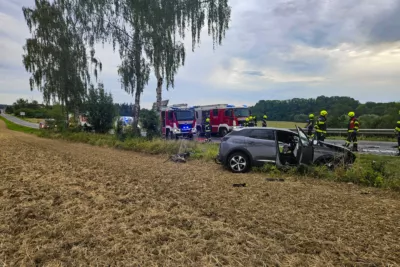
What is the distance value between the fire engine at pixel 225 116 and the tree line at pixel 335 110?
1960 millimetres

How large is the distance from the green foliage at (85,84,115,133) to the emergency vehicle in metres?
4.58

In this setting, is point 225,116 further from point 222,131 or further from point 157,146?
point 157,146

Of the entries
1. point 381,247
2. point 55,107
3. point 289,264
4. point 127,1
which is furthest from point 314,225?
point 55,107

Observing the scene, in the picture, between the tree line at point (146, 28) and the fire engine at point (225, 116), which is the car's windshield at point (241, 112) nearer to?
the fire engine at point (225, 116)

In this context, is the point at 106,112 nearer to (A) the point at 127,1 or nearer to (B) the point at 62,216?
(A) the point at 127,1

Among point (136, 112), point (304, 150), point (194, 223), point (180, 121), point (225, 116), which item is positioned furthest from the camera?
point (225, 116)

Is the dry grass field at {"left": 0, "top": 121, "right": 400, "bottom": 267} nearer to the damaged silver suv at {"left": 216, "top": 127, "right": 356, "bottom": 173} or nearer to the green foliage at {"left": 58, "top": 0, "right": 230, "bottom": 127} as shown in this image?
the damaged silver suv at {"left": 216, "top": 127, "right": 356, "bottom": 173}

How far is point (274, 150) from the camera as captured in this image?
8.41m

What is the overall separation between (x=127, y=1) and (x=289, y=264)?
18.1 m

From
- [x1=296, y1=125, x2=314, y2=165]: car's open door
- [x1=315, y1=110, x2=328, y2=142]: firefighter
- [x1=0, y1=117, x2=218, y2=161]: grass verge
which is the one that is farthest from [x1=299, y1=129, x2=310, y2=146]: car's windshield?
[x1=315, y1=110, x2=328, y2=142]: firefighter

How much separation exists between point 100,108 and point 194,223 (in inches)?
780

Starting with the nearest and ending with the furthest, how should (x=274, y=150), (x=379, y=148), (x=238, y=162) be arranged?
(x=274, y=150), (x=238, y=162), (x=379, y=148)

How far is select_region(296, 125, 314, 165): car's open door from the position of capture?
7.77 metres

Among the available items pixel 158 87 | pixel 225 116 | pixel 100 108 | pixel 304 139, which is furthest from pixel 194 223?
pixel 100 108
